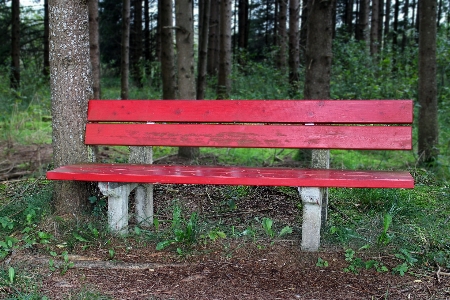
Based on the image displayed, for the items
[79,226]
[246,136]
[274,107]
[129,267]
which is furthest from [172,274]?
[274,107]

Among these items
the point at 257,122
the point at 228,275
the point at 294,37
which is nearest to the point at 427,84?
the point at 257,122

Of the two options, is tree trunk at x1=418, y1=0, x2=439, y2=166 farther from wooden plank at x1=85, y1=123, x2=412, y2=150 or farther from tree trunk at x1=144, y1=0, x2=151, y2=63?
tree trunk at x1=144, y1=0, x2=151, y2=63

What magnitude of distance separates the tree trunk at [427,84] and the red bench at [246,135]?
2557 mm

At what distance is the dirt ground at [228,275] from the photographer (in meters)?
2.82

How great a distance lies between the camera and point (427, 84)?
609 centimetres

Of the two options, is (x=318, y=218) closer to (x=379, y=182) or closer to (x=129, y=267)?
(x=379, y=182)

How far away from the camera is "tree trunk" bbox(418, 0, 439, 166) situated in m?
6.00

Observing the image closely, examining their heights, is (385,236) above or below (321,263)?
above

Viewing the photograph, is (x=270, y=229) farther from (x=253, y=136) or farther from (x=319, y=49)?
(x=319, y=49)

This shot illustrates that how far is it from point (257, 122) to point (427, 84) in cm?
328

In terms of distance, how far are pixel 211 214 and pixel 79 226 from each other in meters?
1.08

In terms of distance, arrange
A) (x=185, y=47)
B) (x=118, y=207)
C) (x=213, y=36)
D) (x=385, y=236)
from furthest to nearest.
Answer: (x=213, y=36), (x=185, y=47), (x=118, y=207), (x=385, y=236)

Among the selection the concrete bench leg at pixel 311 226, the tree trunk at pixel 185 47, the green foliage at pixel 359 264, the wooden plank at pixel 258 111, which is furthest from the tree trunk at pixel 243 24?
the green foliage at pixel 359 264

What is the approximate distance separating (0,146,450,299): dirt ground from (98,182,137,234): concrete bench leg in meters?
0.13
